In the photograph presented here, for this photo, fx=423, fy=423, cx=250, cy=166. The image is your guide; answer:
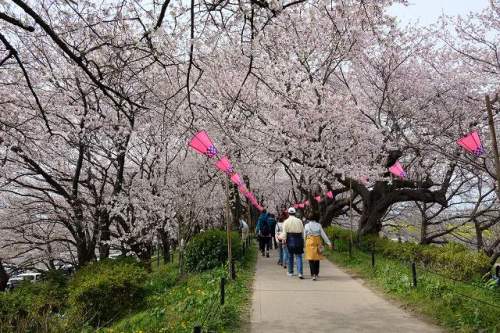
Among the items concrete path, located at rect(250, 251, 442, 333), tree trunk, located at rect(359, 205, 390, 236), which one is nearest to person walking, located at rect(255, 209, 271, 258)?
tree trunk, located at rect(359, 205, 390, 236)

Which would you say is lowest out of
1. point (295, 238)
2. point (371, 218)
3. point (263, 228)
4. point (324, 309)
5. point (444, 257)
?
point (324, 309)

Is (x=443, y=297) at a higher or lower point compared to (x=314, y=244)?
lower

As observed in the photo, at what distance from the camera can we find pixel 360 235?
16.8 meters

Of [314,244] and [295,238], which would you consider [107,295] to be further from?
[314,244]

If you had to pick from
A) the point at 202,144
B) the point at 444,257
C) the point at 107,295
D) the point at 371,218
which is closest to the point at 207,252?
the point at 107,295

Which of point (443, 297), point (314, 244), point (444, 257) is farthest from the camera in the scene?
point (314, 244)

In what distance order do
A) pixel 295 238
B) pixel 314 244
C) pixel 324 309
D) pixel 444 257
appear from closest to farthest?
pixel 324 309, pixel 444 257, pixel 314 244, pixel 295 238

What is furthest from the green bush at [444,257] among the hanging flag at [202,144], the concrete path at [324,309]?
the hanging flag at [202,144]

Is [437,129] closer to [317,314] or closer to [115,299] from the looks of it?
[317,314]

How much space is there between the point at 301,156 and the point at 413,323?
10.4 metres

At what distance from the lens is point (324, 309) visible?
6.96 meters

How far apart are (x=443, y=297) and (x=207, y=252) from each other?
24.6ft

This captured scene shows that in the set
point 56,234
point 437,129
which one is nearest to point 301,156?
point 437,129

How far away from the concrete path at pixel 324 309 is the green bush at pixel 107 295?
274cm
